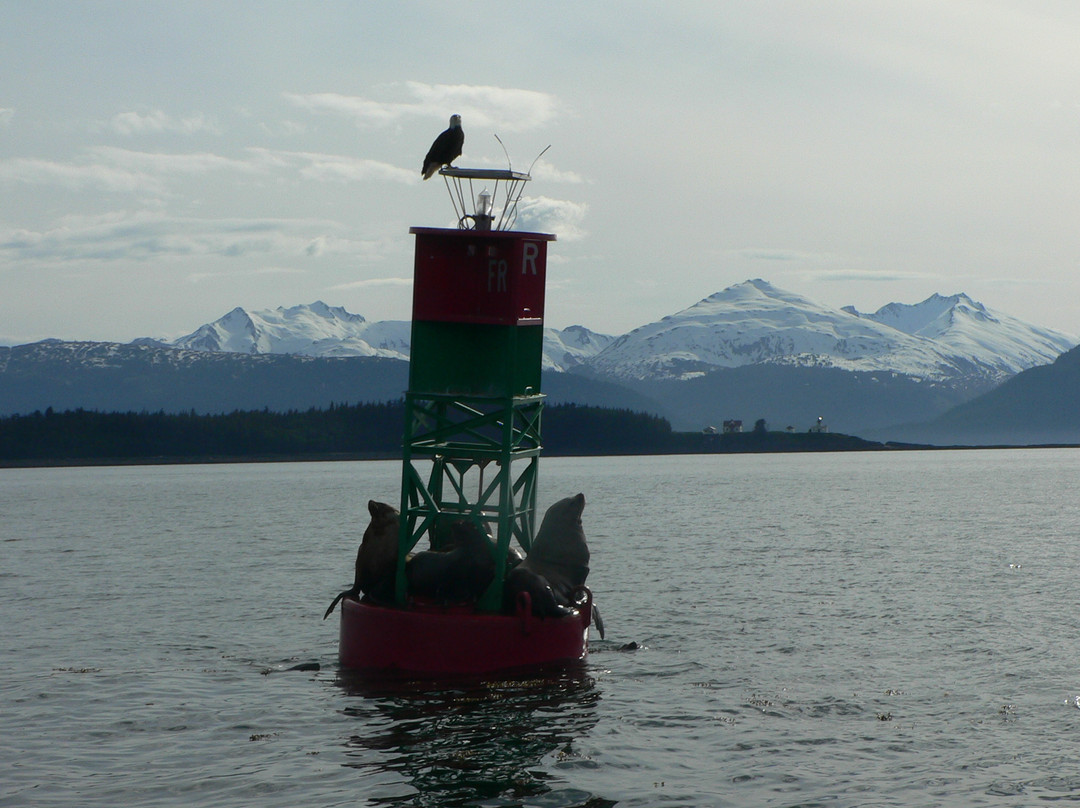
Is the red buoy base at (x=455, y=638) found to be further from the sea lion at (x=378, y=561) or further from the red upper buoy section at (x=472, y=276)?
the red upper buoy section at (x=472, y=276)

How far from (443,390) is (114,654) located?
13.4 metres

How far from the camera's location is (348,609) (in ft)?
80.6

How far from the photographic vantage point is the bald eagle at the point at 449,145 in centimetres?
2433

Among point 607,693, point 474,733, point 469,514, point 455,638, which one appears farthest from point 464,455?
point 474,733

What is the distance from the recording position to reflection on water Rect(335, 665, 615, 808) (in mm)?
18281

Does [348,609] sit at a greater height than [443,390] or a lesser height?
lesser

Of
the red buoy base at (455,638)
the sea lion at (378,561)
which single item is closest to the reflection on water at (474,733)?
the red buoy base at (455,638)

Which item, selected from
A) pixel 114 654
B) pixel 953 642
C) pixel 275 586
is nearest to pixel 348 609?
pixel 114 654

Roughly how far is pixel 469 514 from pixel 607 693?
4793 millimetres

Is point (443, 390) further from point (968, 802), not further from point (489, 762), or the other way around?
point (968, 802)

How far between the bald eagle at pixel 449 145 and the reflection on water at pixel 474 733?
1073 cm

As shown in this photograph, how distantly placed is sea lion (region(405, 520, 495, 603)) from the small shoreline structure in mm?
24

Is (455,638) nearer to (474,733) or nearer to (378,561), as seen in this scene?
(474,733)

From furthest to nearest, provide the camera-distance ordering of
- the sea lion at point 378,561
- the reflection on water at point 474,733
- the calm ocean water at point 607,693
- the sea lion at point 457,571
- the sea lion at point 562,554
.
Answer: the sea lion at point 562,554, the sea lion at point 378,561, the sea lion at point 457,571, the calm ocean water at point 607,693, the reflection on water at point 474,733
